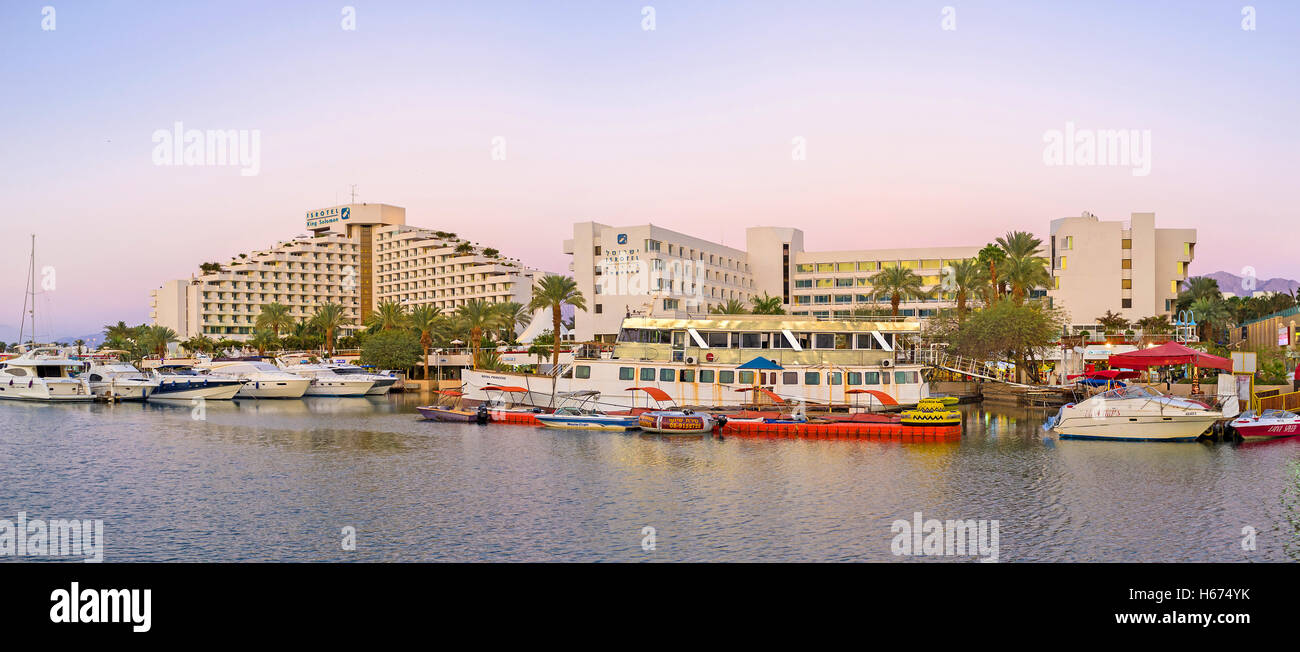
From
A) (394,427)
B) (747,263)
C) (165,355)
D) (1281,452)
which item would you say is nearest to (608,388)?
(394,427)

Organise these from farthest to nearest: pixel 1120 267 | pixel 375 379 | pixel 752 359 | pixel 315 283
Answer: pixel 315 283 < pixel 1120 267 < pixel 375 379 < pixel 752 359

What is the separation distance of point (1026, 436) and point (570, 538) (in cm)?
3264

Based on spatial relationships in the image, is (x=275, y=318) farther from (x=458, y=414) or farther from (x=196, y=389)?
(x=458, y=414)

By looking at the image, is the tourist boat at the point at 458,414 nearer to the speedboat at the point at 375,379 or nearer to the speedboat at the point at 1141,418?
the speedboat at the point at 375,379

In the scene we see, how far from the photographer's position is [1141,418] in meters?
43.2

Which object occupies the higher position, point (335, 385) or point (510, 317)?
point (510, 317)

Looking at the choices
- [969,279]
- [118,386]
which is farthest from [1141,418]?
[118,386]

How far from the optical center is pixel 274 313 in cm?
14025

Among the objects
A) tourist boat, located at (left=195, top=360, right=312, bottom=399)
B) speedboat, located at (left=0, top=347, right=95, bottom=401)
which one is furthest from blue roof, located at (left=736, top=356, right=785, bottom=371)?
speedboat, located at (left=0, top=347, right=95, bottom=401)

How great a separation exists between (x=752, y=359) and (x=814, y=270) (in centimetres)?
8984

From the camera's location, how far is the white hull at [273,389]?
8394 centimetres

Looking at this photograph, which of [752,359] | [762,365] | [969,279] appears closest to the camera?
Answer: [762,365]

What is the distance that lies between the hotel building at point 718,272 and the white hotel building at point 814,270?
0.16 metres
